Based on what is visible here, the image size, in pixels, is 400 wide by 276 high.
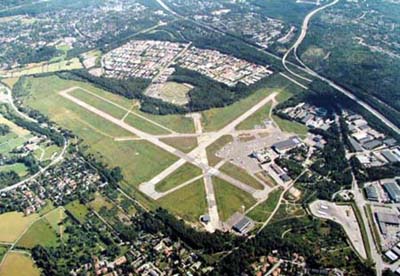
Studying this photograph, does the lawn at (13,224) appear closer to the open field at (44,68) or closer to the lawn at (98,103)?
the lawn at (98,103)

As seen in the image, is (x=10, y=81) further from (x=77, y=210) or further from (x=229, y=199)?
(x=229, y=199)

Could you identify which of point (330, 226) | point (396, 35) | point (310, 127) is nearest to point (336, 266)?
point (330, 226)

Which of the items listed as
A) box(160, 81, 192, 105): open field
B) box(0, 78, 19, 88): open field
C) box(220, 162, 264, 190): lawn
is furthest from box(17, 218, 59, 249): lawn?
box(0, 78, 19, 88): open field

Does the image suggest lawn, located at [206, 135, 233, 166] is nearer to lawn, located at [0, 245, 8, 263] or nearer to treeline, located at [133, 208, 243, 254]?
treeline, located at [133, 208, 243, 254]

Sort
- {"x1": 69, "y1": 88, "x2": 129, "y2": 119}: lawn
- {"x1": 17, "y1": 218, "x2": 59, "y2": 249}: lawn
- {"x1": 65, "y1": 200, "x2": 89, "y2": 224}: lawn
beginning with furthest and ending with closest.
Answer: {"x1": 69, "y1": 88, "x2": 129, "y2": 119}: lawn
{"x1": 65, "y1": 200, "x2": 89, "y2": 224}: lawn
{"x1": 17, "y1": 218, "x2": 59, "y2": 249}: lawn

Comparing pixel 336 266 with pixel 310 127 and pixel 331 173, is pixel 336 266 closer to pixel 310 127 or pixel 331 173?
pixel 331 173

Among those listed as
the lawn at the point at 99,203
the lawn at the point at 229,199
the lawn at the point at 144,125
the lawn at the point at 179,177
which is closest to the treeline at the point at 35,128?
the lawn at the point at 144,125

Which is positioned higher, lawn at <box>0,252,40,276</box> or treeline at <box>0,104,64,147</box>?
lawn at <box>0,252,40,276</box>
